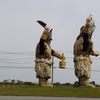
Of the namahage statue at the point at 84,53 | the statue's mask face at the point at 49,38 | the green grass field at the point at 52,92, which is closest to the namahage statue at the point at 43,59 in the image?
the statue's mask face at the point at 49,38

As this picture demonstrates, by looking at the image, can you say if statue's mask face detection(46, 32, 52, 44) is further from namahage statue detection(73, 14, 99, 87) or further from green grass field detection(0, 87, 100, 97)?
green grass field detection(0, 87, 100, 97)

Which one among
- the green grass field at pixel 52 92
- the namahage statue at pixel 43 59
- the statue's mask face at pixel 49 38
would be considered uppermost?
the statue's mask face at pixel 49 38

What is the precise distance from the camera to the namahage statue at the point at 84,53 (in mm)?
18781

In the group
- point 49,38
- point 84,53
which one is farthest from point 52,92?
point 49,38

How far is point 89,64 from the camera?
19.1 metres

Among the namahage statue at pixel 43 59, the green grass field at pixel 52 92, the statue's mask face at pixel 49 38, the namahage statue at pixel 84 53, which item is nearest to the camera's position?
the green grass field at pixel 52 92

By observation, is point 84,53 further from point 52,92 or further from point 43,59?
point 52,92

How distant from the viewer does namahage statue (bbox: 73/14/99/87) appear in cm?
1878

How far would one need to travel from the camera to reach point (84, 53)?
19281mm

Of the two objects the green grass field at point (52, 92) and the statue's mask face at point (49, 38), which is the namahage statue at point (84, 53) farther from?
the green grass field at point (52, 92)

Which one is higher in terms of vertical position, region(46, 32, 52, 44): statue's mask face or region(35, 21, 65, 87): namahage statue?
region(46, 32, 52, 44): statue's mask face

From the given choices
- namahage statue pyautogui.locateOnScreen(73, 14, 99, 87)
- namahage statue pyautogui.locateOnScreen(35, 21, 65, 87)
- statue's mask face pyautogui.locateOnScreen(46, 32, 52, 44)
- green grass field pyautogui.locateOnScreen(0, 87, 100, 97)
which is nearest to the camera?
green grass field pyautogui.locateOnScreen(0, 87, 100, 97)

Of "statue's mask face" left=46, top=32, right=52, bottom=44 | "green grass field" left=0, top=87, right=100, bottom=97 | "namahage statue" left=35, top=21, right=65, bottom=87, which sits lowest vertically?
"green grass field" left=0, top=87, right=100, bottom=97

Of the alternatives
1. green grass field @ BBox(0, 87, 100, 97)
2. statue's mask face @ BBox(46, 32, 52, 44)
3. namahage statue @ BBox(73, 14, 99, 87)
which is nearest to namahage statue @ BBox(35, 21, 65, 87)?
statue's mask face @ BBox(46, 32, 52, 44)
